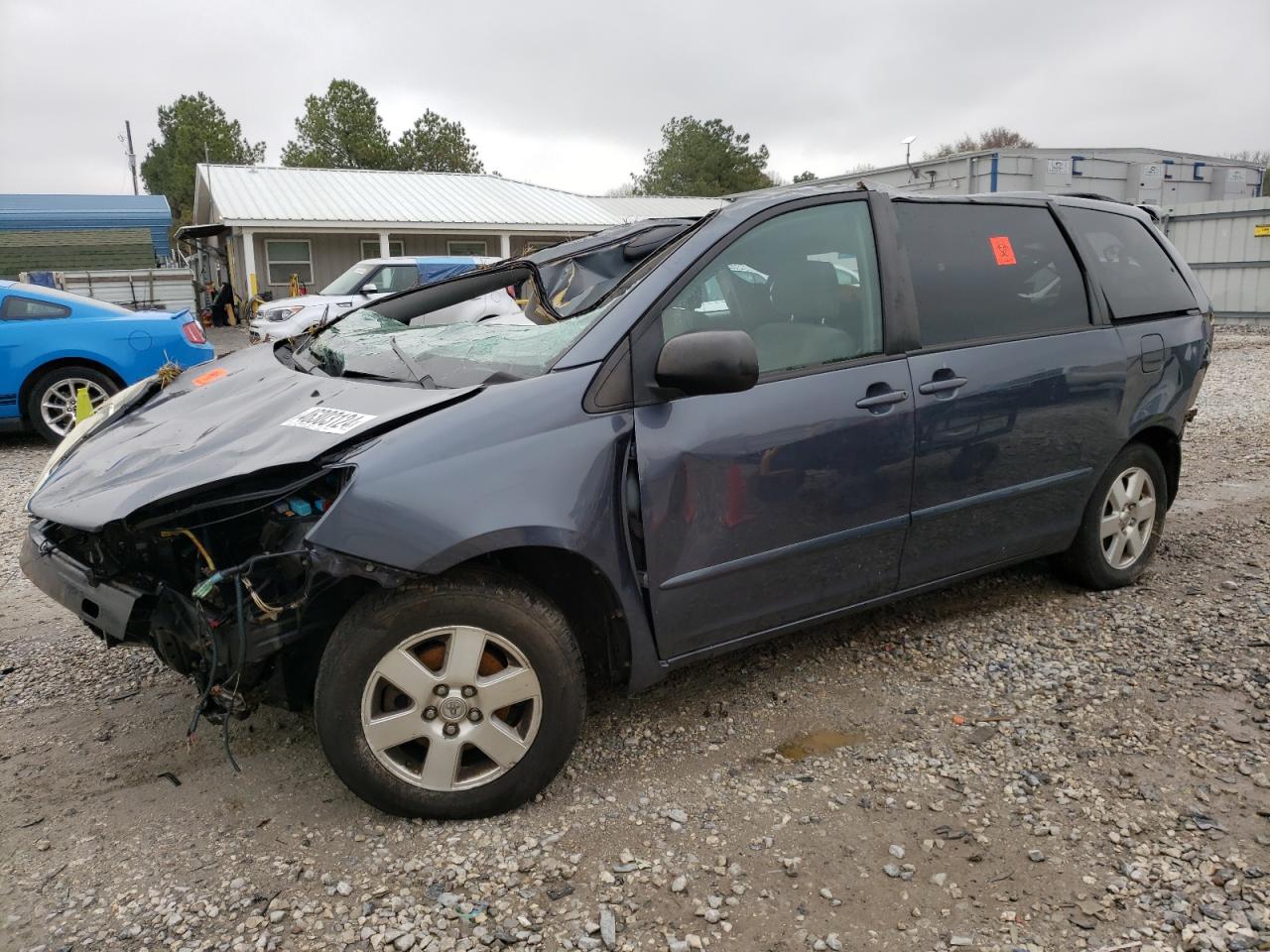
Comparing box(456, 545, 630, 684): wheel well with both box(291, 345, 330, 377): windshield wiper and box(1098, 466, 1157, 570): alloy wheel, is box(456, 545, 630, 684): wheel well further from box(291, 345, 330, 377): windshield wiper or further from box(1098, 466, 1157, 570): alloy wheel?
box(1098, 466, 1157, 570): alloy wheel

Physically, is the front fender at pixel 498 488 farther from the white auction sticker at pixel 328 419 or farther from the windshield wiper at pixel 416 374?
the windshield wiper at pixel 416 374

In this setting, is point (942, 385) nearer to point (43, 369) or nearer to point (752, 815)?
point (752, 815)

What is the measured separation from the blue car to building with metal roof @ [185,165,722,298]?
1525cm

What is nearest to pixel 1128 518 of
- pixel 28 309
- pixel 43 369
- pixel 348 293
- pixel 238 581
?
pixel 238 581

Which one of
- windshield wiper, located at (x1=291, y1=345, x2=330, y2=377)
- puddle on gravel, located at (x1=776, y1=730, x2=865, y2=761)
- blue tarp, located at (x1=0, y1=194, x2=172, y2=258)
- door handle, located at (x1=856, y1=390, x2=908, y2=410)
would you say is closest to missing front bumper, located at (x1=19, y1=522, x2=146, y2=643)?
windshield wiper, located at (x1=291, y1=345, x2=330, y2=377)

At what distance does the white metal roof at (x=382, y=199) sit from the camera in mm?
23483

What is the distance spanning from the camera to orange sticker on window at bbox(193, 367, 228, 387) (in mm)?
3525

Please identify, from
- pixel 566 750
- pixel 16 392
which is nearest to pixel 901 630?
pixel 566 750

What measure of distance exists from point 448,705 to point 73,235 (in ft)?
92.7

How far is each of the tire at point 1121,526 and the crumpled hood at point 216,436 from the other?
288cm

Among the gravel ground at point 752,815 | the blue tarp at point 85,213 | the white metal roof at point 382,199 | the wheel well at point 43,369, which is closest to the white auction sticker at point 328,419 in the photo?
the gravel ground at point 752,815

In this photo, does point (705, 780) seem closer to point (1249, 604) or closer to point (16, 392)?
point (1249, 604)

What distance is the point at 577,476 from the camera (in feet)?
8.69

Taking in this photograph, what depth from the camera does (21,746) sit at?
10.1 feet
